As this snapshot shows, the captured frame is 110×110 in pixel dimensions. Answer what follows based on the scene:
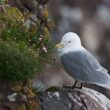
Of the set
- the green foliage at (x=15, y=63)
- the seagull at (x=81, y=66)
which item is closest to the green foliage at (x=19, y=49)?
the green foliage at (x=15, y=63)

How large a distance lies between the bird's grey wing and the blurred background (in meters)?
2.66

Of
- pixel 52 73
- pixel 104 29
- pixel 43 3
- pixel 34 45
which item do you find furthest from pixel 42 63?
pixel 104 29

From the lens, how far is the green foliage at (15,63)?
3732 mm

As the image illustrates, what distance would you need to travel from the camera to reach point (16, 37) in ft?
12.9

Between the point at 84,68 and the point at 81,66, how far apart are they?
0.8 inches

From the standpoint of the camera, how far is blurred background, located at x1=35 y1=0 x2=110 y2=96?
22.7 ft

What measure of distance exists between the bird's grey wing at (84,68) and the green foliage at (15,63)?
1.07 feet

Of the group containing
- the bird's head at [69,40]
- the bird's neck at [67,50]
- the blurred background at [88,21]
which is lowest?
the blurred background at [88,21]

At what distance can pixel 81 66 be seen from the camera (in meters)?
4.06

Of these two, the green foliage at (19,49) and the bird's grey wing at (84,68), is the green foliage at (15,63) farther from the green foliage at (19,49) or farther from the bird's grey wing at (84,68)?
the bird's grey wing at (84,68)

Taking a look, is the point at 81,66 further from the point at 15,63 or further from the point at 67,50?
the point at 15,63

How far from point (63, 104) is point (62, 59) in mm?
250

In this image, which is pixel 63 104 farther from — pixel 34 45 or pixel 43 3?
pixel 43 3

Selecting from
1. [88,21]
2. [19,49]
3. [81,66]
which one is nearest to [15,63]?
[19,49]
